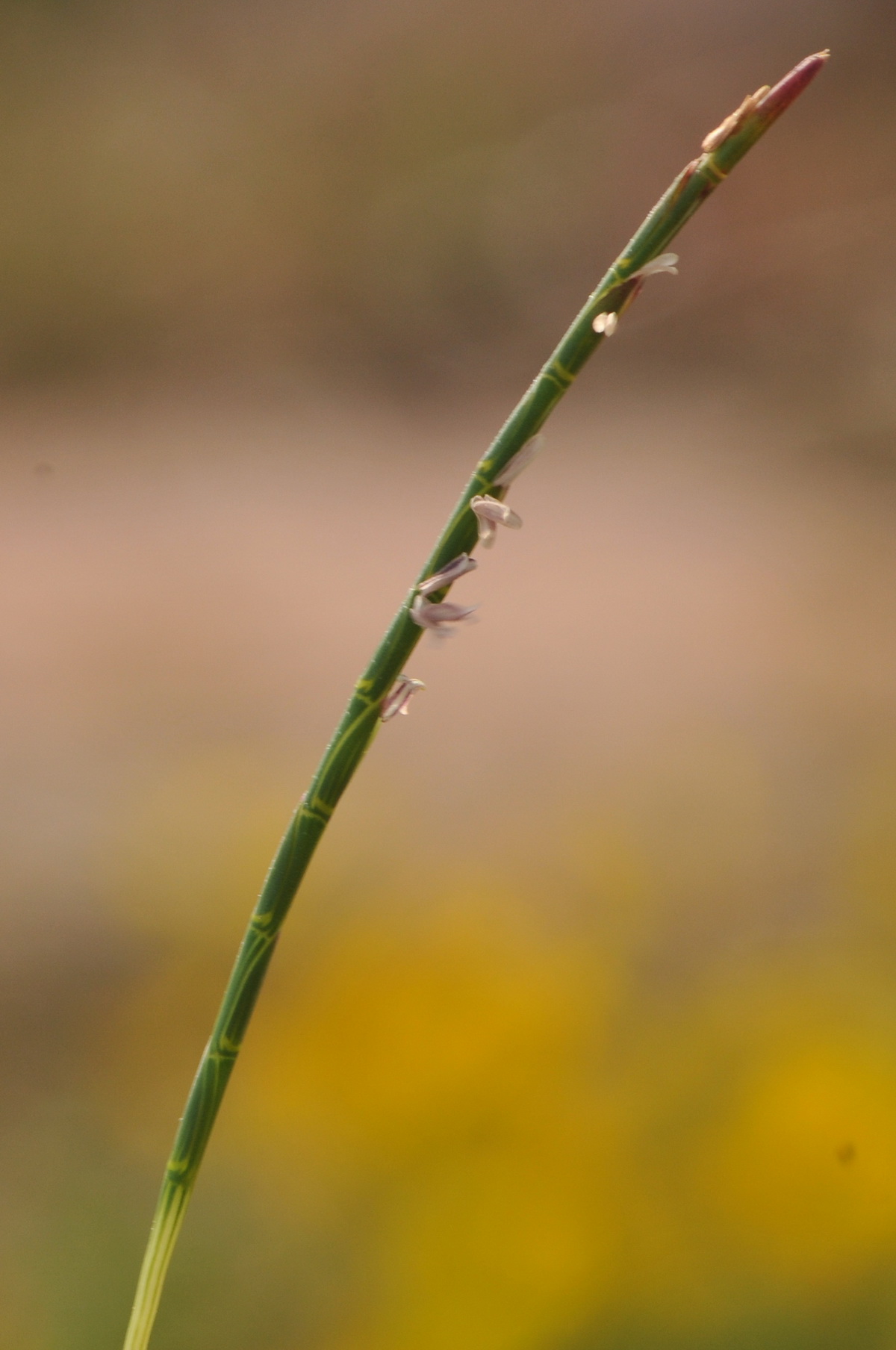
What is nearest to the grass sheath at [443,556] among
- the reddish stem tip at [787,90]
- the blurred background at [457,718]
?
the reddish stem tip at [787,90]

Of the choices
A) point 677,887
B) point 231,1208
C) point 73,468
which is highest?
point 73,468

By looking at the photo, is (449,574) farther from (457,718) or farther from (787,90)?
(457,718)

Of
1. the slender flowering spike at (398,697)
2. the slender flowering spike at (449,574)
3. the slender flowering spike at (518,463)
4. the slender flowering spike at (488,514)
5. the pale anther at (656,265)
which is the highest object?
the pale anther at (656,265)

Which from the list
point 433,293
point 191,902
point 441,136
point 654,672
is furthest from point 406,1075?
point 441,136

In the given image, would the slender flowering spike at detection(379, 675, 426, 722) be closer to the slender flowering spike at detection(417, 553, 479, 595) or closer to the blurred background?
the slender flowering spike at detection(417, 553, 479, 595)

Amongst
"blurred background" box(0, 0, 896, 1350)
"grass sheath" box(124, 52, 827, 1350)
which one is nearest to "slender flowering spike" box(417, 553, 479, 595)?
"grass sheath" box(124, 52, 827, 1350)

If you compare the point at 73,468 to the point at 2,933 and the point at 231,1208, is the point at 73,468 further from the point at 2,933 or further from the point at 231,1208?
the point at 231,1208

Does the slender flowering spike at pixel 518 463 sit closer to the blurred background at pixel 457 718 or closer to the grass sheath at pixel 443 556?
the grass sheath at pixel 443 556
